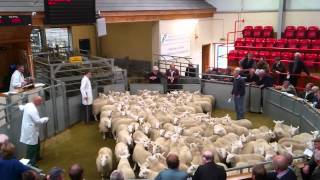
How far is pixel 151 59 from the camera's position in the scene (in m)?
17.7

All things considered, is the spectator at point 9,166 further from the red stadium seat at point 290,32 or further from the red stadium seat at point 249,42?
the red stadium seat at point 290,32

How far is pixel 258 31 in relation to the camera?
1869 cm

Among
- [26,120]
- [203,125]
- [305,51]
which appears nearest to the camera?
[26,120]

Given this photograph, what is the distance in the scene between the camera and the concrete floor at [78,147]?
349 inches

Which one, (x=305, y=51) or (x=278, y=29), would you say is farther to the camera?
(x=278, y=29)

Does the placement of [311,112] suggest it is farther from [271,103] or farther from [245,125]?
[271,103]

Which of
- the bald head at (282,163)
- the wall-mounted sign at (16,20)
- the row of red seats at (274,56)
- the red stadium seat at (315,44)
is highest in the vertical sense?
the wall-mounted sign at (16,20)

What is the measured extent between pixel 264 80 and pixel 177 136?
18.0 feet

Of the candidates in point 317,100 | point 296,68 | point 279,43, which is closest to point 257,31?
point 279,43

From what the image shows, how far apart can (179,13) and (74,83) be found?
24.1 ft

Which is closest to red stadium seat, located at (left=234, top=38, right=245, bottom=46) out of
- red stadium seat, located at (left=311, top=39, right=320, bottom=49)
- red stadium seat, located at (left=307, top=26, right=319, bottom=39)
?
red stadium seat, located at (left=307, top=26, right=319, bottom=39)

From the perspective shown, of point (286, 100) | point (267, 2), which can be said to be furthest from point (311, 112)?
point (267, 2)

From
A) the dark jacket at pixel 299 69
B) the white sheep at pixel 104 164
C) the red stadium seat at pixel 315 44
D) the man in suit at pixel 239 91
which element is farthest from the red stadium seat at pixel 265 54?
the white sheep at pixel 104 164

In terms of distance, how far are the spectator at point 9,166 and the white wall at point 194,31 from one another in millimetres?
12505
